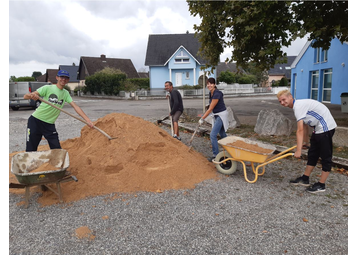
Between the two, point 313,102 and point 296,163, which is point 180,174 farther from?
point 296,163

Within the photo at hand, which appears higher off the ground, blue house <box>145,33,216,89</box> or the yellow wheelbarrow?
blue house <box>145,33,216,89</box>

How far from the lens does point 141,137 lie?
5.36 meters

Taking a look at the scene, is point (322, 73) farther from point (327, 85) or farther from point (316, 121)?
point (316, 121)

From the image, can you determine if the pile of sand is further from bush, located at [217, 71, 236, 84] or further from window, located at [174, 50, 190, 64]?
bush, located at [217, 71, 236, 84]

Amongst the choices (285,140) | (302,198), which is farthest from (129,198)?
(285,140)

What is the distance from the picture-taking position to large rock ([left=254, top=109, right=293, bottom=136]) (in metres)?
8.57

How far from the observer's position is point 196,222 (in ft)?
11.3

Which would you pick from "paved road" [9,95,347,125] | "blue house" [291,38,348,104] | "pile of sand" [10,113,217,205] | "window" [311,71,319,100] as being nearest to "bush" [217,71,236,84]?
"blue house" [291,38,348,104]

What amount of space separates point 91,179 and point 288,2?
6.53 metres

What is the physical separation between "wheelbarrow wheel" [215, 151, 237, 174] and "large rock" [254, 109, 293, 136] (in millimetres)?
4037

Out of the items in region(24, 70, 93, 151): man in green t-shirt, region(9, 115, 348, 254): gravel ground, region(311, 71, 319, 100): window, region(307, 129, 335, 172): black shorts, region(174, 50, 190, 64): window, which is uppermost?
region(174, 50, 190, 64): window

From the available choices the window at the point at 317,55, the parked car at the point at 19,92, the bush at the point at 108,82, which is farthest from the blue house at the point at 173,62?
the parked car at the point at 19,92

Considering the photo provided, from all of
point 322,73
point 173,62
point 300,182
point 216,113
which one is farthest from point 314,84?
point 300,182

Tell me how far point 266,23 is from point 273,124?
3.32 meters
